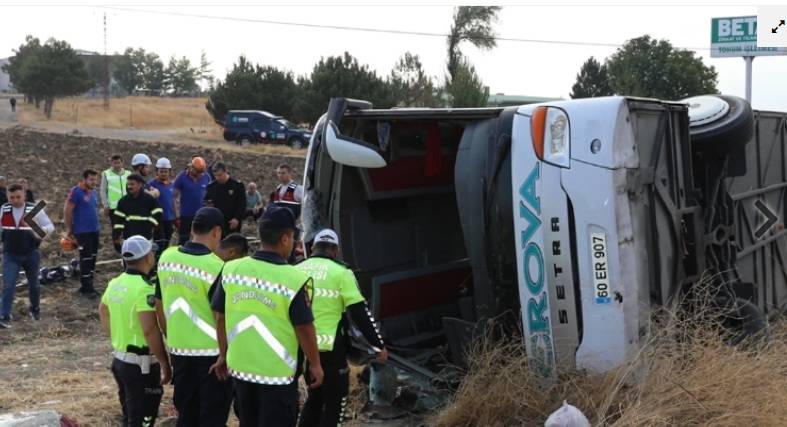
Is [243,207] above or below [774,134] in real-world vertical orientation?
below

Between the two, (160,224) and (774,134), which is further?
(160,224)

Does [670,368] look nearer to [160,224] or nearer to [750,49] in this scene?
[160,224]

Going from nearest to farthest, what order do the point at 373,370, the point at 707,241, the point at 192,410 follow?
the point at 192,410
the point at 707,241
the point at 373,370

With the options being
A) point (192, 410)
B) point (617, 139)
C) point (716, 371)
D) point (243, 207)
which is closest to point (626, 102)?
point (617, 139)

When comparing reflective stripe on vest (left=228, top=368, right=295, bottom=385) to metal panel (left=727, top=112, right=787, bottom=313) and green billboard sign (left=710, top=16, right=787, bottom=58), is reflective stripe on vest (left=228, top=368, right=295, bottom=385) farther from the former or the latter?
green billboard sign (left=710, top=16, right=787, bottom=58)

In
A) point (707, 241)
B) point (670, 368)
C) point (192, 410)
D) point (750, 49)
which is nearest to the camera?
point (670, 368)

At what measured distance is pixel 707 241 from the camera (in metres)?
5.37

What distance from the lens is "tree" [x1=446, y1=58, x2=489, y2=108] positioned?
42438 millimetres

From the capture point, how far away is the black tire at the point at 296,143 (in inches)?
1567

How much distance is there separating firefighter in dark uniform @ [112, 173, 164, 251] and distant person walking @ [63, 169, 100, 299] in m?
0.77

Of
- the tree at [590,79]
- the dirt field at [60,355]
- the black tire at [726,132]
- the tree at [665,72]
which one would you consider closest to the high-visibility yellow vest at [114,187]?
the dirt field at [60,355]

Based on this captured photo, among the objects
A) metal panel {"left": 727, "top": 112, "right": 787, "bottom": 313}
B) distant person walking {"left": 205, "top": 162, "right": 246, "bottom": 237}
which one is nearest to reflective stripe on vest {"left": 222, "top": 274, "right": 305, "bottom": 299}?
metal panel {"left": 727, "top": 112, "right": 787, "bottom": 313}

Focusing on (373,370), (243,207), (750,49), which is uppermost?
(750,49)

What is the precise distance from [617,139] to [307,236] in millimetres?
2278
